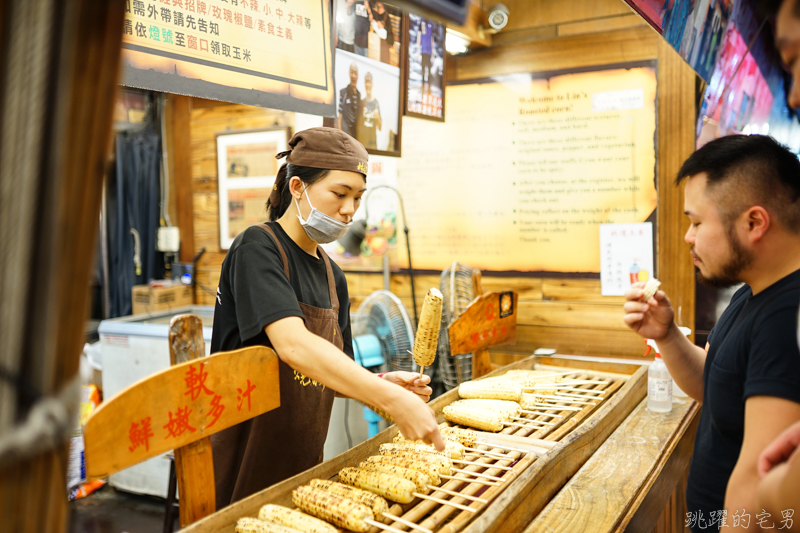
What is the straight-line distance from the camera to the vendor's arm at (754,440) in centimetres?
126

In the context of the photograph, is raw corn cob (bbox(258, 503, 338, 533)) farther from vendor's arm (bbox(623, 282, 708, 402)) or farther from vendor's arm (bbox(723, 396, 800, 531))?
vendor's arm (bbox(623, 282, 708, 402))

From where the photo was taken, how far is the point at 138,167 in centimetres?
626

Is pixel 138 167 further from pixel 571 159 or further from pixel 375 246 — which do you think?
pixel 571 159

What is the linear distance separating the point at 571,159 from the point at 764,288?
3041 mm

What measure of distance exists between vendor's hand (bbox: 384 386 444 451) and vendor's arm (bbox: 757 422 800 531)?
34.8 inches

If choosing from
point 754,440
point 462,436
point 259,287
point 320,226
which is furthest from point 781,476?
point 320,226

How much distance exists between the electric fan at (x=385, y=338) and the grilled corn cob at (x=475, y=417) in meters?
1.58

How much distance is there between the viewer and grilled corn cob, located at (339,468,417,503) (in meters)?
1.68

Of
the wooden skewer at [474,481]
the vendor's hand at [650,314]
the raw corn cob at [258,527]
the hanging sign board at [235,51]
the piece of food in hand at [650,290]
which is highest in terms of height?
the hanging sign board at [235,51]

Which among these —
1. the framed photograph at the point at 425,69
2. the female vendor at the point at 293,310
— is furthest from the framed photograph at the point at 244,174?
the female vendor at the point at 293,310

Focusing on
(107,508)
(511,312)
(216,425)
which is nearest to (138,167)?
(107,508)

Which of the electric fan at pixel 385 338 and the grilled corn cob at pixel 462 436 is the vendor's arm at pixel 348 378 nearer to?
the grilled corn cob at pixel 462 436

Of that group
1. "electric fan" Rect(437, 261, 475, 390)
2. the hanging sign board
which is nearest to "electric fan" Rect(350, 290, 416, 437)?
"electric fan" Rect(437, 261, 475, 390)

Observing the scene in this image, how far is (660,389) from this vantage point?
9.52 ft
